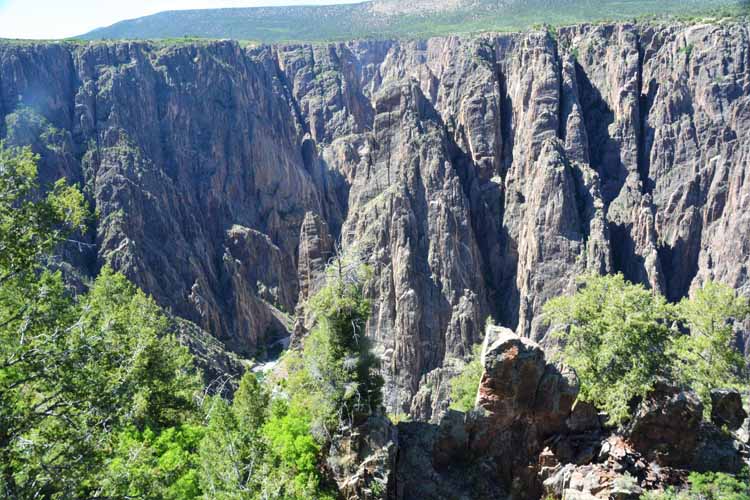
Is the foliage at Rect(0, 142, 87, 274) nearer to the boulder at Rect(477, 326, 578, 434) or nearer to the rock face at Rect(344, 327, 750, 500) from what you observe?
the rock face at Rect(344, 327, 750, 500)

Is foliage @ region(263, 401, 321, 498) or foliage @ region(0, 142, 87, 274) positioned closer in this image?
foliage @ region(0, 142, 87, 274)

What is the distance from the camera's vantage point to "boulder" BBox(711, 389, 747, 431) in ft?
77.5

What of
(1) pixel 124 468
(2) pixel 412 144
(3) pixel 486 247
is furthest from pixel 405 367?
(1) pixel 124 468

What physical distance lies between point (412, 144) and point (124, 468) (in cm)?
8843

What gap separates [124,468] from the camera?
512 inches

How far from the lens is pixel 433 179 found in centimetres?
9606

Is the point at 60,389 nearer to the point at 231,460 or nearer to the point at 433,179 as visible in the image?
the point at 231,460

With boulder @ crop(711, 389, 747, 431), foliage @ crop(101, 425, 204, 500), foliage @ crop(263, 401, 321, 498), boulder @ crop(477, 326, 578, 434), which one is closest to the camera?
foliage @ crop(101, 425, 204, 500)

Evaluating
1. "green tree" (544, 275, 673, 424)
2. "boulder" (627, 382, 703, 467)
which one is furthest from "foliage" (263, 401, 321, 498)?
"boulder" (627, 382, 703, 467)

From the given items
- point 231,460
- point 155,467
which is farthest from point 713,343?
point 155,467

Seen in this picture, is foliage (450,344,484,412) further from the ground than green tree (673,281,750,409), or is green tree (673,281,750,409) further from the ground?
green tree (673,281,750,409)

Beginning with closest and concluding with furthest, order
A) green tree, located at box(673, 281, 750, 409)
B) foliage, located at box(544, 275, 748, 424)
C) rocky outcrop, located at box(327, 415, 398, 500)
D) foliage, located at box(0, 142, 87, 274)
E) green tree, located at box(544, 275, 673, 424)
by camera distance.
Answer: foliage, located at box(0, 142, 87, 274) → rocky outcrop, located at box(327, 415, 398, 500) → green tree, located at box(544, 275, 673, 424) → foliage, located at box(544, 275, 748, 424) → green tree, located at box(673, 281, 750, 409)

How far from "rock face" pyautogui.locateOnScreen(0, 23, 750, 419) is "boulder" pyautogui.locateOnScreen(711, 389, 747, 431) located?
170 feet

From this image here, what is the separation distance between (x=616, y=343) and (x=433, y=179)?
7412cm
